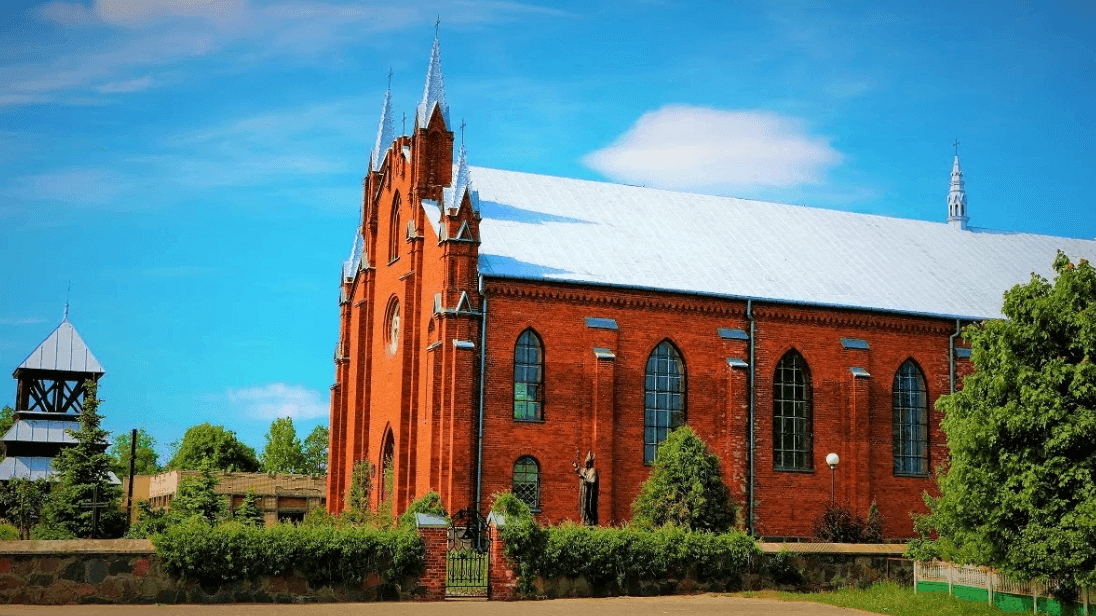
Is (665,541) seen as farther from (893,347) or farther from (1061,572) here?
(893,347)

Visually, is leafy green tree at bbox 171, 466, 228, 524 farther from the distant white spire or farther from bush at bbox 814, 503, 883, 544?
the distant white spire

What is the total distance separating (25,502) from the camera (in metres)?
46.8

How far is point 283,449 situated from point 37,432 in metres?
35.2

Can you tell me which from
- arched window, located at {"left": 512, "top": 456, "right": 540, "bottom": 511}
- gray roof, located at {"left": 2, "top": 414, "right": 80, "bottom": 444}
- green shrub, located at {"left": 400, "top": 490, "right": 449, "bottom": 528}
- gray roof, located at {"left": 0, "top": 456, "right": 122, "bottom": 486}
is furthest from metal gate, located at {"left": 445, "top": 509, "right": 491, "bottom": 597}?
gray roof, located at {"left": 2, "top": 414, "right": 80, "bottom": 444}

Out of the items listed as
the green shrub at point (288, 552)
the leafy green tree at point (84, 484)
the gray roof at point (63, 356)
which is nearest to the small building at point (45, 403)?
the gray roof at point (63, 356)

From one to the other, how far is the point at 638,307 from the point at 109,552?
20.1m

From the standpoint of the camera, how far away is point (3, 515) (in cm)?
5353

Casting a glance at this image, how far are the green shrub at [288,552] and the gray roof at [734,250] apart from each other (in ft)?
45.4

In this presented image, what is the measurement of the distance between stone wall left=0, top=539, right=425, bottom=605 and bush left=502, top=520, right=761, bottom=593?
4809mm

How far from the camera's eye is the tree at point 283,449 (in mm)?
89750

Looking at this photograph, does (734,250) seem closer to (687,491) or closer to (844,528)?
(844,528)

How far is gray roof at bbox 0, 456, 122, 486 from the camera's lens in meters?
54.2

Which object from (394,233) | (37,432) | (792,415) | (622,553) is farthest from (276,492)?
(622,553)

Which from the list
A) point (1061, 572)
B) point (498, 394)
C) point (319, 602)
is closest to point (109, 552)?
point (319, 602)
